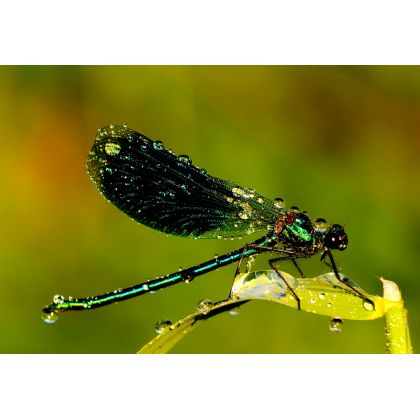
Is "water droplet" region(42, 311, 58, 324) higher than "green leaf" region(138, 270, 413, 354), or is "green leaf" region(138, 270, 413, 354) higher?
"water droplet" region(42, 311, 58, 324)

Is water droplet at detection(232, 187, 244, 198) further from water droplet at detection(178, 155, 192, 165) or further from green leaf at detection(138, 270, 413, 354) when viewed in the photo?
green leaf at detection(138, 270, 413, 354)

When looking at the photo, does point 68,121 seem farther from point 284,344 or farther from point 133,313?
point 284,344

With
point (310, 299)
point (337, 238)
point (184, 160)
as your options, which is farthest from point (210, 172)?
point (310, 299)

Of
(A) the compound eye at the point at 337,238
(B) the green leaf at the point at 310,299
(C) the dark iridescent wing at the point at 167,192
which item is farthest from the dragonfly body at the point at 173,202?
(B) the green leaf at the point at 310,299

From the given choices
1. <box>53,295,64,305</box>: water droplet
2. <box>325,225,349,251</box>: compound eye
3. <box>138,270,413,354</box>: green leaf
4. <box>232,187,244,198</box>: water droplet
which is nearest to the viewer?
<box>138,270,413,354</box>: green leaf

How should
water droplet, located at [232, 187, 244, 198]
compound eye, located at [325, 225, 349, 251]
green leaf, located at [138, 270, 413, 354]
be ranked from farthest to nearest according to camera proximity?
water droplet, located at [232, 187, 244, 198] < compound eye, located at [325, 225, 349, 251] < green leaf, located at [138, 270, 413, 354]

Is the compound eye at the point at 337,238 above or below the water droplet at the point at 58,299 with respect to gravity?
above

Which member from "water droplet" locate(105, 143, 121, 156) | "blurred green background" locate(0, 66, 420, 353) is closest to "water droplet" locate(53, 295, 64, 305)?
"blurred green background" locate(0, 66, 420, 353)

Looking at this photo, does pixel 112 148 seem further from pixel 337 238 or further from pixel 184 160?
pixel 337 238

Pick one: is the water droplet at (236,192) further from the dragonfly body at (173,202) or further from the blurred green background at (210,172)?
the blurred green background at (210,172)
